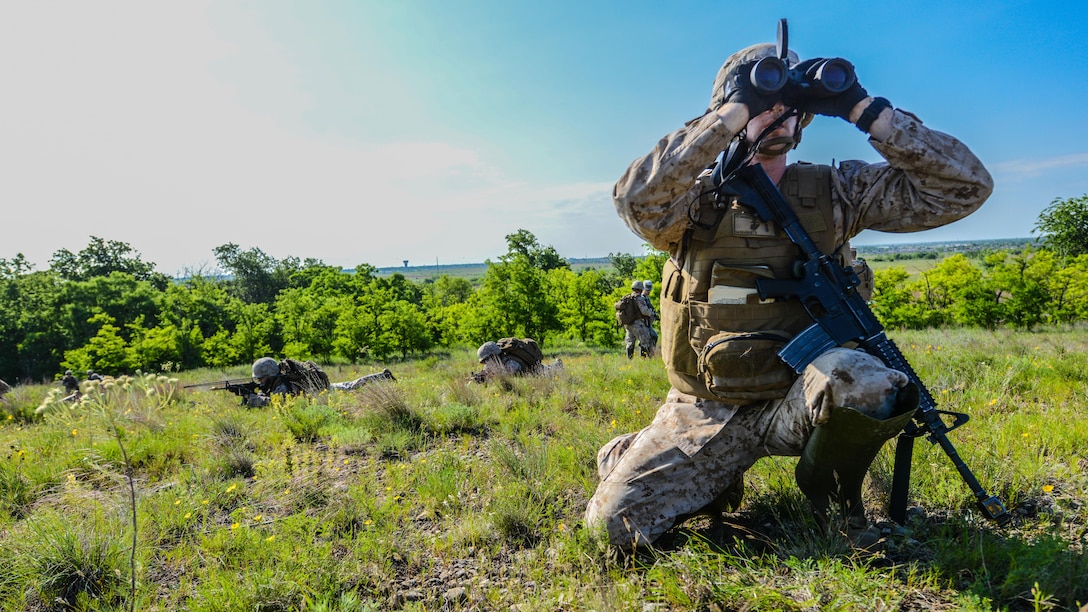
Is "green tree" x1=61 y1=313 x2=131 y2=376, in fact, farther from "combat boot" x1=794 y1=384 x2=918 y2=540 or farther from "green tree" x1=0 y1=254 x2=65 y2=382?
"combat boot" x1=794 y1=384 x2=918 y2=540

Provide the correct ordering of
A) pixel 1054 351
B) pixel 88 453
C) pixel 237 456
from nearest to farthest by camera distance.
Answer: pixel 237 456, pixel 88 453, pixel 1054 351

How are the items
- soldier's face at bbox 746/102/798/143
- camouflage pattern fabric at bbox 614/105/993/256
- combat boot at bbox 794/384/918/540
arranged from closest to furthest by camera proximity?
combat boot at bbox 794/384/918/540, camouflage pattern fabric at bbox 614/105/993/256, soldier's face at bbox 746/102/798/143

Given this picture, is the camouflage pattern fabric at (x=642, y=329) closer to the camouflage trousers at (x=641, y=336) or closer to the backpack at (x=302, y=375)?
the camouflage trousers at (x=641, y=336)

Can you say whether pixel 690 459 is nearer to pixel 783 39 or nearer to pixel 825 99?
pixel 825 99

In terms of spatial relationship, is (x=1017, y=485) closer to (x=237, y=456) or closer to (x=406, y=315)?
(x=237, y=456)

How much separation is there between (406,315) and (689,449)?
24.2 m

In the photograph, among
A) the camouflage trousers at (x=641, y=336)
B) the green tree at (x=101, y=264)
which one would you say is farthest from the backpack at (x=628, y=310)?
the green tree at (x=101, y=264)

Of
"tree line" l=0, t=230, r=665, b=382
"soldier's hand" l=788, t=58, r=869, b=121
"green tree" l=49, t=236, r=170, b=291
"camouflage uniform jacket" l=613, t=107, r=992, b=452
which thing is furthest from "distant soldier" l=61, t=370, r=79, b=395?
"green tree" l=49, t=236, r=170, b=291

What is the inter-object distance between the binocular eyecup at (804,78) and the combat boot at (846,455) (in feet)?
4.05

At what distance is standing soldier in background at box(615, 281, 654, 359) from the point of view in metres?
11.4

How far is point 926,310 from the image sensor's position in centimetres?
2195

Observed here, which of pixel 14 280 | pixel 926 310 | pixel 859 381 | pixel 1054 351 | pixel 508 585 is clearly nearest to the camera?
pixel 859 381

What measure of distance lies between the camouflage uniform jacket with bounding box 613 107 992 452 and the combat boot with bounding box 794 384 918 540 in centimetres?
43

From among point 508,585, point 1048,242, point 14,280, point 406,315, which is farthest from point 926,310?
point 14,280
